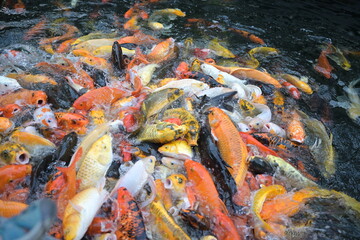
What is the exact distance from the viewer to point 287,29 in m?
7.60

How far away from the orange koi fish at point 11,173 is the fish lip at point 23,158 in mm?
178

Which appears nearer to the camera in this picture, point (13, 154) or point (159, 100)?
point (13, 154)

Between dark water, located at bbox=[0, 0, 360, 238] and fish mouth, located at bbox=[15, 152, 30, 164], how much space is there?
3.56m

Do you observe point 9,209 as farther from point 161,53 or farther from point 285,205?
point 161,53

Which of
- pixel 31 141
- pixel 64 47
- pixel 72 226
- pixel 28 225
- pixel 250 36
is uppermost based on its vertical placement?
pixel 28 225

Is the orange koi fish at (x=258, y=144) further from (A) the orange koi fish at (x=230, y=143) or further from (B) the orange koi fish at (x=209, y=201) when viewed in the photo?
(B) the orange koi fish at (x=209, y=201)

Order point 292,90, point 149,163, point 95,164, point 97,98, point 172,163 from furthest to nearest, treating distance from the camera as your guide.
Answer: point 292,90 < point 97,98 < point 172,163 < point 149,163 < point 95,164

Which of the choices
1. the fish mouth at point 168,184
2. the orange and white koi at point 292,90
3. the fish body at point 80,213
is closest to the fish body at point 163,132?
the fish mouth at point 168,184

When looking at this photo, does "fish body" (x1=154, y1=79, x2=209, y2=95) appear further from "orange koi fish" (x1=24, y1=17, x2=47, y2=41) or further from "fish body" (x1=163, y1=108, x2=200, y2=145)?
"orange koi fish" (x1=24, y1=17, x2=47, y2=41)

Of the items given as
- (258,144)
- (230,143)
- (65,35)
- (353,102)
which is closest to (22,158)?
(230,143)

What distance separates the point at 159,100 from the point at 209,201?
1.65 metres

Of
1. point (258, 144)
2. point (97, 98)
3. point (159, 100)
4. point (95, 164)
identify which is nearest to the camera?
point (95, 164)

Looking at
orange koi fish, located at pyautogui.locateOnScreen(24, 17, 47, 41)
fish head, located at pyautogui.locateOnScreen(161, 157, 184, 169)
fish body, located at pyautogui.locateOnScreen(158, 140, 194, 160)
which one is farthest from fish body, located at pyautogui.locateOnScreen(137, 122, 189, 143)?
orange koi fish, located at pyautogui.locateOnScreen(24, 17, 47, 41)

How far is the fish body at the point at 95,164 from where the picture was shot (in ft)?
9.04
